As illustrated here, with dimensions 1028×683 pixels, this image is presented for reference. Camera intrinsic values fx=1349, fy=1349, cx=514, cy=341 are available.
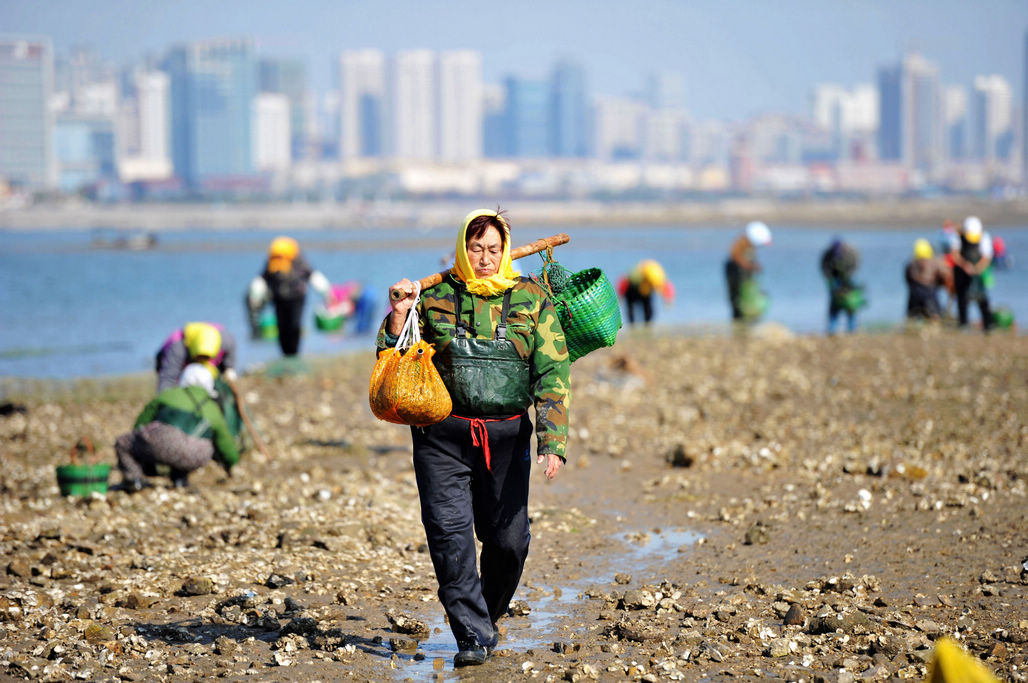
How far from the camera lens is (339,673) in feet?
19.9

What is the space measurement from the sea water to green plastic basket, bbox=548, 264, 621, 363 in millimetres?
1491

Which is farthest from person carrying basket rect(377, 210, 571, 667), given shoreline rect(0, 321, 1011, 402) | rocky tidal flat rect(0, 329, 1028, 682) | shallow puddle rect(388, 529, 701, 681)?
shoreline rect(0, 321, 1011, 402)

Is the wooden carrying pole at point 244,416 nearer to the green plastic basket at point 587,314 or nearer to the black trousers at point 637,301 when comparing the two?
the green plastic basket at point 587,314

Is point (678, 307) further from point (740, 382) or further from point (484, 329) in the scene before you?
point (484, 329)

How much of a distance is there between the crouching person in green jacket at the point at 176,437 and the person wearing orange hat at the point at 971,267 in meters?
14.3

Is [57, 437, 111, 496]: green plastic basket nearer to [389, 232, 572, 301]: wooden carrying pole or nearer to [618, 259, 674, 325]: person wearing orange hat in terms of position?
[389, 232, 572, 301]: wooden carrying pole

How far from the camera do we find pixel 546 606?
A: 23.6 ft

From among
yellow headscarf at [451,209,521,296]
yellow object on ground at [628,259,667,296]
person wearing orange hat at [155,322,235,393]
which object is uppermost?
yellow headscarf at [451,209,521,296]

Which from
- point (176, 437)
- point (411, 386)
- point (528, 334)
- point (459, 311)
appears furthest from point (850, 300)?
point (411, 386)

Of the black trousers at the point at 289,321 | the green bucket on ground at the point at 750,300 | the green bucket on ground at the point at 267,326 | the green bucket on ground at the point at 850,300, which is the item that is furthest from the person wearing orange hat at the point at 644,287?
the black trousers at the point at 289,321

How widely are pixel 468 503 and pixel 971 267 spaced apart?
16.7m

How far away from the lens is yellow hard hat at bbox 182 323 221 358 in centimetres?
1056

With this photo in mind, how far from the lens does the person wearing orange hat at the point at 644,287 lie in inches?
915

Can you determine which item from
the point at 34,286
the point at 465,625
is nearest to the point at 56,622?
the point at 465,625
